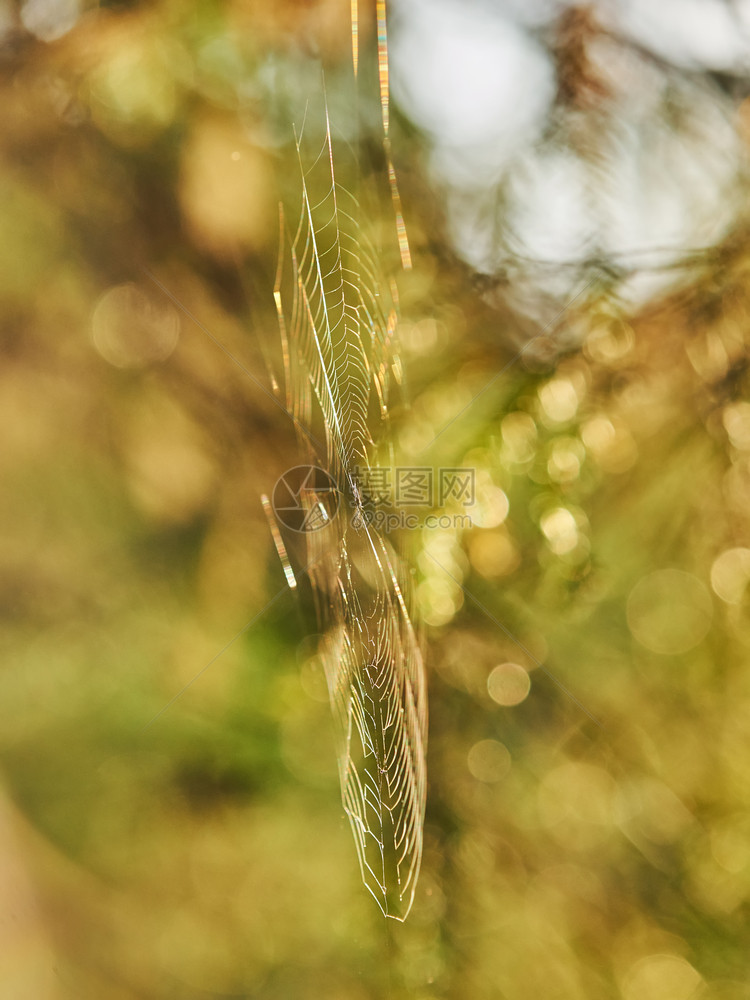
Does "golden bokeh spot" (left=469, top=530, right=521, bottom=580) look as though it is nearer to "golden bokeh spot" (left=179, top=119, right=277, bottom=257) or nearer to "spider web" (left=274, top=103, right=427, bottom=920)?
"spider web" (left=274, top=103, right=427, bottom=920)

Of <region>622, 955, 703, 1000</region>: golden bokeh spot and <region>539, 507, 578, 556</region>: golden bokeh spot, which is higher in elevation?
<region>539, 507, 578, 556</region>: golden bokeh spot

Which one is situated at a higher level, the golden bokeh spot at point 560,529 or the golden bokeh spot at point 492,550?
the golden bokeh spot at point 560,529

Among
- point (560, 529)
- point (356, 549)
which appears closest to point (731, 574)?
point (560, 529)

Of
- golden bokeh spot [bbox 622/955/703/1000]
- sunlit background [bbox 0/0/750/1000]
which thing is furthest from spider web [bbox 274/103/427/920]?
golden bokeh spot [bbox 622/955/703/1000]

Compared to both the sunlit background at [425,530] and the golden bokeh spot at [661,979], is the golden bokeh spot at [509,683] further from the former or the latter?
the golden bokeh spot at [661,979]

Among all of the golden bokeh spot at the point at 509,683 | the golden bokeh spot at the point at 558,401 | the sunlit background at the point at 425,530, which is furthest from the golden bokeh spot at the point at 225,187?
the golden bokeh spot at the point at 509,683

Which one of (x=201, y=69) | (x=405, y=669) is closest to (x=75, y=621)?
(x=405, y=669)

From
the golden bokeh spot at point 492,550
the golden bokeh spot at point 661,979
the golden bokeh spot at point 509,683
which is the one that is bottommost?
the golden bokeh spot at point 661,979

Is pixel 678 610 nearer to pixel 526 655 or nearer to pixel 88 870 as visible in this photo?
pixel 526 655
